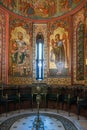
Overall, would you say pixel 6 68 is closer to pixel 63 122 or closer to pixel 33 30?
pixel 33 30

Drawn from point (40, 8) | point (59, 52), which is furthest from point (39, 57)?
point (40, 8)

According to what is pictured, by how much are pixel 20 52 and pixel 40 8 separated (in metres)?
3.36

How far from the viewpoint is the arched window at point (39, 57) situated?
12836 millimetres

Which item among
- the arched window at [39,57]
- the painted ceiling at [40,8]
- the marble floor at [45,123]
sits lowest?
the marble floor at [45,123]

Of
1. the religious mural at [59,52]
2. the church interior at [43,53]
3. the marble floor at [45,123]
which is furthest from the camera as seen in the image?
the religious mural at [59,52]

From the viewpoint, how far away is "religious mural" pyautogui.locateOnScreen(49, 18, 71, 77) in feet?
39.1

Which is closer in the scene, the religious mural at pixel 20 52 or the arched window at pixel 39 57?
the religious mural at pixel 20 52

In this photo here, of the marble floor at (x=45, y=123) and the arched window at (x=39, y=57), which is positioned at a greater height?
the arched window at (x=39, y=57)

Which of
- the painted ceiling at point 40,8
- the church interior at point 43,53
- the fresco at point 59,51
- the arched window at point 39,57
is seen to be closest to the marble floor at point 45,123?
the church interior at point 43,53

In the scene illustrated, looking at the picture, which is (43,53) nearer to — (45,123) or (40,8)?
(40,8)

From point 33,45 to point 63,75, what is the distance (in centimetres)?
292

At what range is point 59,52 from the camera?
12242mm

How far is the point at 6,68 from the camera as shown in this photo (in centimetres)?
1145

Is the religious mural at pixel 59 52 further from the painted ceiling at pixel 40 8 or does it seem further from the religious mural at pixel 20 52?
the religious mural at pixel 20 52
